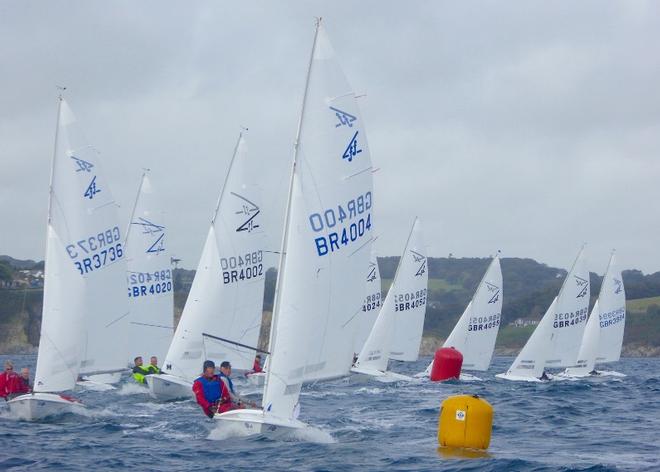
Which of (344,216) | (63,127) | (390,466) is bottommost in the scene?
(390,466)

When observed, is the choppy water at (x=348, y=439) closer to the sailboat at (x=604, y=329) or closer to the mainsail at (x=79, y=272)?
the mainsail at (x=79, y=272)

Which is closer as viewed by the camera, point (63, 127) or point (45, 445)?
point (45, 445)

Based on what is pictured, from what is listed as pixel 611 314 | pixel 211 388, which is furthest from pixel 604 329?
pixel 211 388

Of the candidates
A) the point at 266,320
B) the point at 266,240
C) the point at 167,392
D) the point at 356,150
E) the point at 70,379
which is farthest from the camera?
the point at 266,320

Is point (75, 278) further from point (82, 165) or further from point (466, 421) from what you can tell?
point (466, 421)

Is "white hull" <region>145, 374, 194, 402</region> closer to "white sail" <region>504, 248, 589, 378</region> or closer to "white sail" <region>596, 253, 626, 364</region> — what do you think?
"white sail" <region>504, 248, 589, 378</region>

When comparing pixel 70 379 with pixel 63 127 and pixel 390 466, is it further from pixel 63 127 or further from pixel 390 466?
pixel 390 466

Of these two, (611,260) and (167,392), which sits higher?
(611,260)

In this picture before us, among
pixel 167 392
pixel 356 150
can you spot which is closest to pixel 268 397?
pixel 356 150

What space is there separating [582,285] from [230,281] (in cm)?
1753

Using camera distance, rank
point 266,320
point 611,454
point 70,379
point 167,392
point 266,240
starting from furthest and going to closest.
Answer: point 266,320
point 266,240
point 167,392
point 70,379
point 611,454

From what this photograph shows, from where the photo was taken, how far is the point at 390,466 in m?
13.9

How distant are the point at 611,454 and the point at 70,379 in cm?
1002

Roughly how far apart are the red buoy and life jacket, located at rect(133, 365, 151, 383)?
30.2 feet
